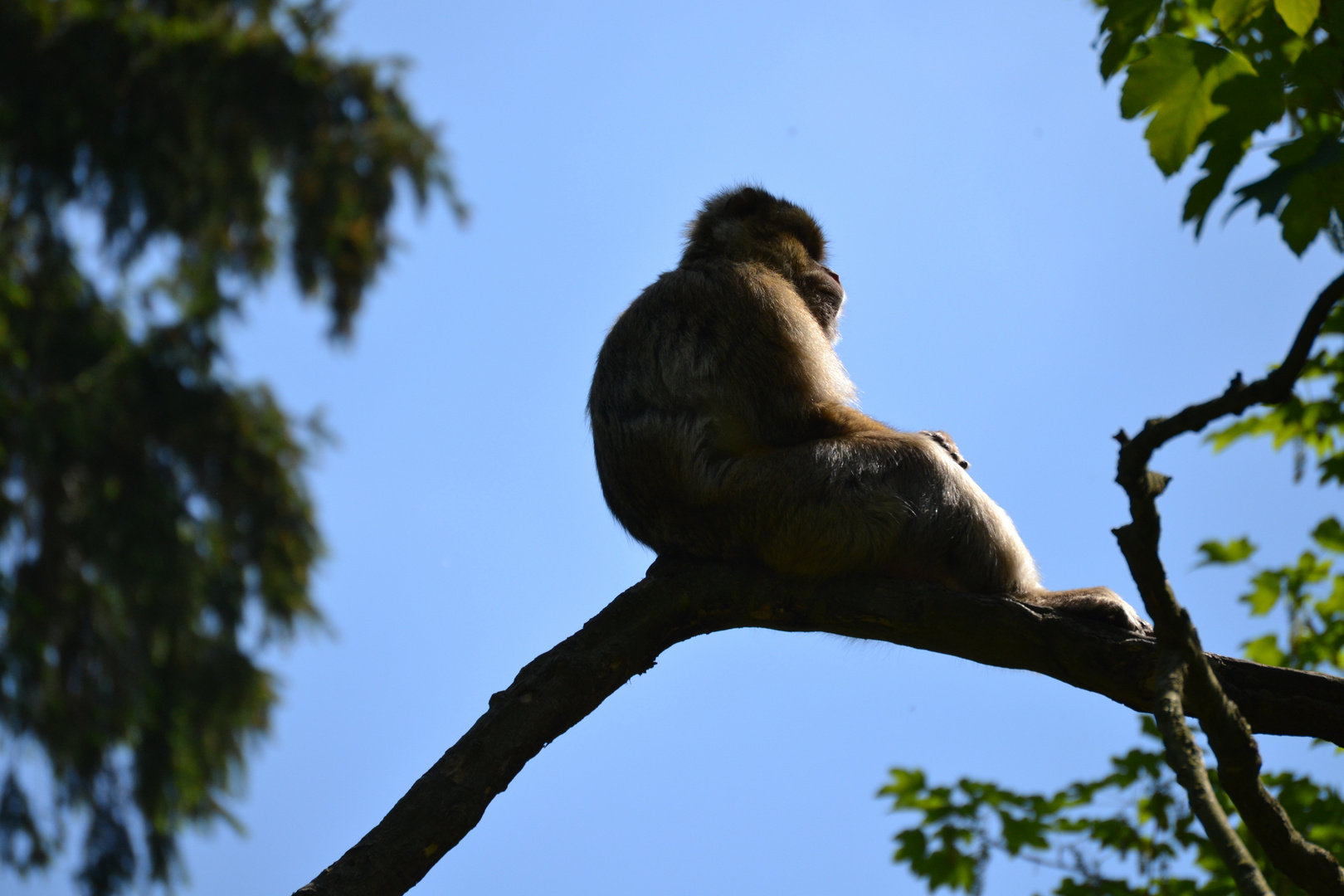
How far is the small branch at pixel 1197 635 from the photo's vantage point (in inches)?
74.7

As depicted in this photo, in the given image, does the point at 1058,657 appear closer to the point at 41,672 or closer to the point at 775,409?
the point at 775,409

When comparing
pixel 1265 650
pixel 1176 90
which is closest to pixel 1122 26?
pixel 1176 90

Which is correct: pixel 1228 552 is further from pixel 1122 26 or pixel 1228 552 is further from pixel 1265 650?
pixel 1122 26

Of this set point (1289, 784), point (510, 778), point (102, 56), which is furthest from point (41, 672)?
point (1289, 784)

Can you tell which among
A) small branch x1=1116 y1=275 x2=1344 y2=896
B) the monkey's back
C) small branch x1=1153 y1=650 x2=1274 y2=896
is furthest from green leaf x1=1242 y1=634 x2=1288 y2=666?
small branch x1=1153 y1=650 x2=1274 y2=896

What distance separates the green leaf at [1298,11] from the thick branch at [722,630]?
1.72 m

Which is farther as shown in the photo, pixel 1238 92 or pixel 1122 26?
pixel 1122 26

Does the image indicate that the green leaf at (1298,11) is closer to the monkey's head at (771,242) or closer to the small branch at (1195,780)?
the small branch at (1195,780)

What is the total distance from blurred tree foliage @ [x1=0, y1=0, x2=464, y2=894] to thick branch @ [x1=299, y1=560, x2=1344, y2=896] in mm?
8173

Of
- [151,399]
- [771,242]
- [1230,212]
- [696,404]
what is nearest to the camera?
[1230,212]

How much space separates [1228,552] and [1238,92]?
10.1ft

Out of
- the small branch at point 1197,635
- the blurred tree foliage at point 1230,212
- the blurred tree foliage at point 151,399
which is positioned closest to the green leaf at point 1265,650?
the blurred tree foliage at point 1230,212

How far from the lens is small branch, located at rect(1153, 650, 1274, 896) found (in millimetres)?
1687

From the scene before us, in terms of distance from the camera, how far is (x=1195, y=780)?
181 cm
